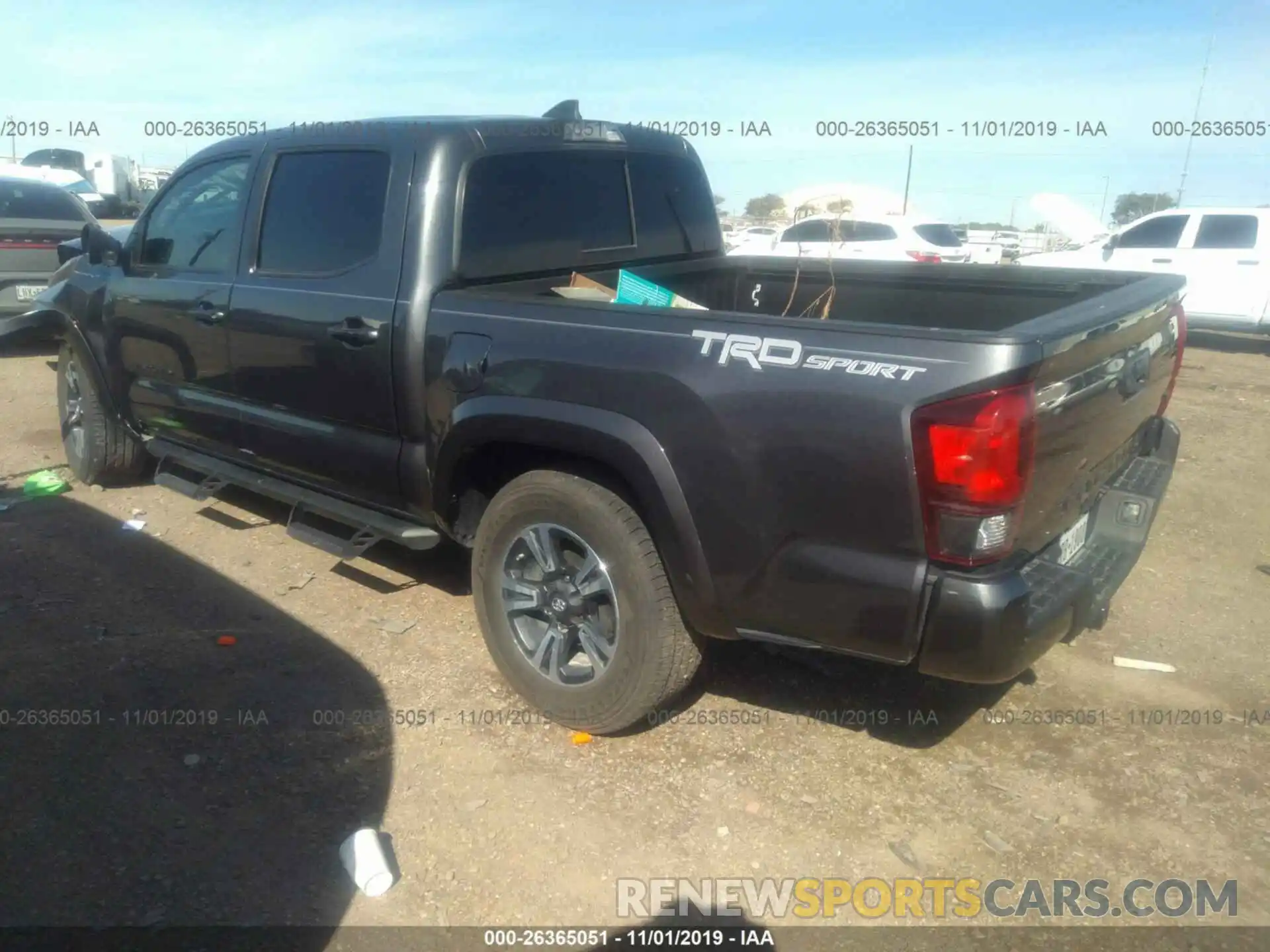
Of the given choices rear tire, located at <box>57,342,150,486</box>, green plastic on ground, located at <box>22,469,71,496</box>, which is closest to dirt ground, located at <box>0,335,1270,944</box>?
rear tire, located at <box>57,342,150,486</box>

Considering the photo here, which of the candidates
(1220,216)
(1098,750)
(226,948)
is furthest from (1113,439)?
(1220,216)

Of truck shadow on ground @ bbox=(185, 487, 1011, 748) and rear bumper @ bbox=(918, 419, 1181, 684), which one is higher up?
rear bumper @ bbox=(918, 419, 1181, 684)

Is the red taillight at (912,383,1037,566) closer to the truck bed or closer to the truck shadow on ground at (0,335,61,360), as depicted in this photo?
the truck bed

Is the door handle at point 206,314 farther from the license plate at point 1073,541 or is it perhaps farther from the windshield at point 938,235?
the windshield at point 938,235

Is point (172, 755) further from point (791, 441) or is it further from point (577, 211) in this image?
point (577, 211)

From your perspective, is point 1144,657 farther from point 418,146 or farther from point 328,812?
point 418,146

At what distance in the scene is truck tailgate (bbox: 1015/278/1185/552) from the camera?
2.40m

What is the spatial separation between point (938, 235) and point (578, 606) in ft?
49.1

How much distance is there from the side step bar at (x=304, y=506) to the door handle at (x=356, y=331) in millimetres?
716

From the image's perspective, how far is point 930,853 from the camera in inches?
106

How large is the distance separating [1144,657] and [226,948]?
11.0 ft

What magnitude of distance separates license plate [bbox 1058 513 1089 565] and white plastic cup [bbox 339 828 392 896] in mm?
2079

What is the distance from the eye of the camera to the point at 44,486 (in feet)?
18.6

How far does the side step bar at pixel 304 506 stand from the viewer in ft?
12.2
